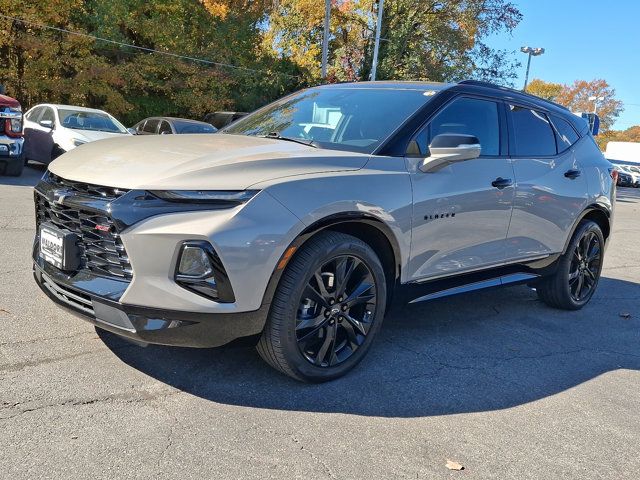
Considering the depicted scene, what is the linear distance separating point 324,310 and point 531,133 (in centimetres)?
256

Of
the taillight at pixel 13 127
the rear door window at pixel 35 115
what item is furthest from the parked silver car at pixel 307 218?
the rear door window at pixel 35 115

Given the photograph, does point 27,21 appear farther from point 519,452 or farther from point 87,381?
point 519,452

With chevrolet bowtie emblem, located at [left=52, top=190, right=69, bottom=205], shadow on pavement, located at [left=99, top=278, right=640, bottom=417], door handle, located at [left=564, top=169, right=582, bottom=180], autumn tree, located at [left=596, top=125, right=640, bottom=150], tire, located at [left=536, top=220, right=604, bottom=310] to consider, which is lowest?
shadow on pavement, located at [left=99, top=278, right=640, bottom=417]

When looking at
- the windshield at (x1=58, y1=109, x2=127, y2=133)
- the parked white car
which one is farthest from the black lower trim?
the windshield at (x1=58, y1=109, x2=127, y2=133)

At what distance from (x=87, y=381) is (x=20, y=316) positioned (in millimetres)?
1146

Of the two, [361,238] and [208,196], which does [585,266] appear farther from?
[208,196]

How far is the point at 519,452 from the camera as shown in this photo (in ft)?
9.11

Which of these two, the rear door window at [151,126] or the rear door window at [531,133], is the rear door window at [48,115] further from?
the rear door window at [531,133]

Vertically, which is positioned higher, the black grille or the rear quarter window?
the rear quarter window

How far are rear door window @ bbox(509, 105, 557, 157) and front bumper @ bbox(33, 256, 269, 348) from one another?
8.87 feet

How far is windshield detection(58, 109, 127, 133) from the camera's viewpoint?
12.3 metres

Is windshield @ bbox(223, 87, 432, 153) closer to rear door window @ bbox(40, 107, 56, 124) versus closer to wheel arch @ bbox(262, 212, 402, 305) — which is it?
wheel arch @ bbox(262, 212, 402, 305)

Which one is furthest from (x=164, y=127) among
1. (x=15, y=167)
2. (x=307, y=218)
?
(x=307, y=218)

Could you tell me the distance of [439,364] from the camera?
373 cm
